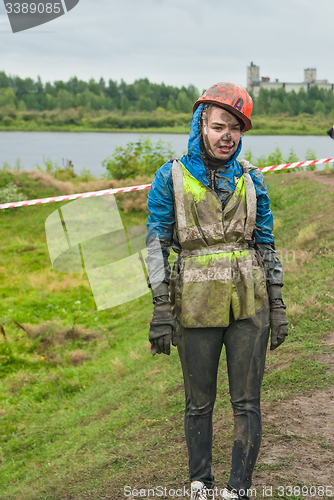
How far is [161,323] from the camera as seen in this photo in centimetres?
272

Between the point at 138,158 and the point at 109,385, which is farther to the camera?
the point at 138,158

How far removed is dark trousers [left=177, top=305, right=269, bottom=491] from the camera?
2779 millimetres

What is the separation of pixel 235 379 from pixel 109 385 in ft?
14.8

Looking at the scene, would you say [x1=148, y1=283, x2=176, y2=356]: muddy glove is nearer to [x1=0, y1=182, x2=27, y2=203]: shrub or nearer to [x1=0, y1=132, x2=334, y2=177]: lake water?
[x1=0, y1=182, x2=27, y2=203]: shrub

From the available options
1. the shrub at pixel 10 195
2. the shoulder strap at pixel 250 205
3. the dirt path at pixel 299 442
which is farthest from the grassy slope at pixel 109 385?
the shrub at pixel 10 195

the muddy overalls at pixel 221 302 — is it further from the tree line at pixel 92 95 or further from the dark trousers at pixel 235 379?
the tree line at pixel 92 95

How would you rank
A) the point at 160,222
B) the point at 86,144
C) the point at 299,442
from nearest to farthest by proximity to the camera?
1. the point at 160,222
2. the point at 299,442
3. the point at 86,144

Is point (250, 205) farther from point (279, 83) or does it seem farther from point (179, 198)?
point (279, 83)

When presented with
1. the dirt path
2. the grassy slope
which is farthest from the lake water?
the dirt path

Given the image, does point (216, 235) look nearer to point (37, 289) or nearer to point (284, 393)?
point (284, 393)

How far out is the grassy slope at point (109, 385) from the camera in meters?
4.43

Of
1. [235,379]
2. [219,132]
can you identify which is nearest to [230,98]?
[219,132]

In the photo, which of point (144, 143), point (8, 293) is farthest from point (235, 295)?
point (144, 143)

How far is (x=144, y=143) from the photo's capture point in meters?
20.6
